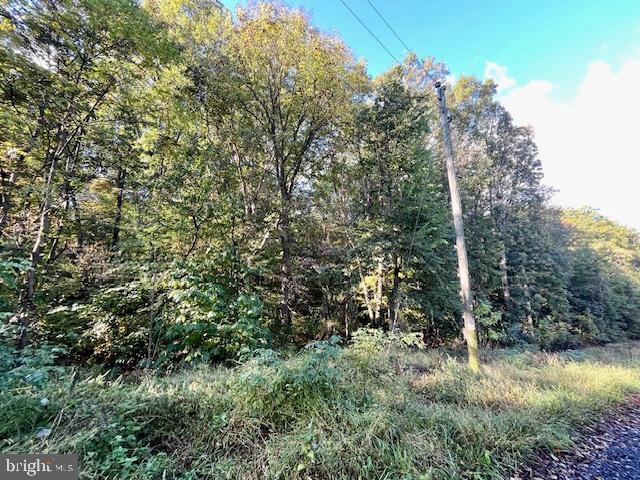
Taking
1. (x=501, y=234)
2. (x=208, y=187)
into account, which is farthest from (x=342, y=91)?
(x=501, y=234)

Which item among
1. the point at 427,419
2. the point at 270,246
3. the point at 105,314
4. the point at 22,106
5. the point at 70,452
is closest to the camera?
the point at 70,452

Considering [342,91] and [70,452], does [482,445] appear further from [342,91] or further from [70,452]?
[342,91]

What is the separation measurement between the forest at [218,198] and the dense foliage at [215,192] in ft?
0.13

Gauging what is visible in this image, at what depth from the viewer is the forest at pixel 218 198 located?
14.3ft

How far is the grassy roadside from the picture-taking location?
1969mm

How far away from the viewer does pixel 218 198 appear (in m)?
5.96

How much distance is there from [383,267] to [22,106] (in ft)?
28.4

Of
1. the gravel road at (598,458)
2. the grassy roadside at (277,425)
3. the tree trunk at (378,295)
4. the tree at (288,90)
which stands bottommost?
the gravel road at (598,458)

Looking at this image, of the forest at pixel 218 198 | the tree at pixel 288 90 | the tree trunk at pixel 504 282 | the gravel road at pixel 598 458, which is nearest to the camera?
the gravel road at pixel 598 458

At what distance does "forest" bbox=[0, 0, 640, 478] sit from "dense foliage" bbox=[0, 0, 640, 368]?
0.13 feet

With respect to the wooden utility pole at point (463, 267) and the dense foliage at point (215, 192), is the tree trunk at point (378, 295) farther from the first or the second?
the wooden utility pole at point (463, 267)

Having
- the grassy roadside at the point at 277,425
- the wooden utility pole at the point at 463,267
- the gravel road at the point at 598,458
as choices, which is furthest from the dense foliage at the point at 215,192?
the gravel road at the point at 598,458

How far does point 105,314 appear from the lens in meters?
4.90

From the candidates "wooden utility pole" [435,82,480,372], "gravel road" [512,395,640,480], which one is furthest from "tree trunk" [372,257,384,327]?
"gravel road" [512,395,640,480]
